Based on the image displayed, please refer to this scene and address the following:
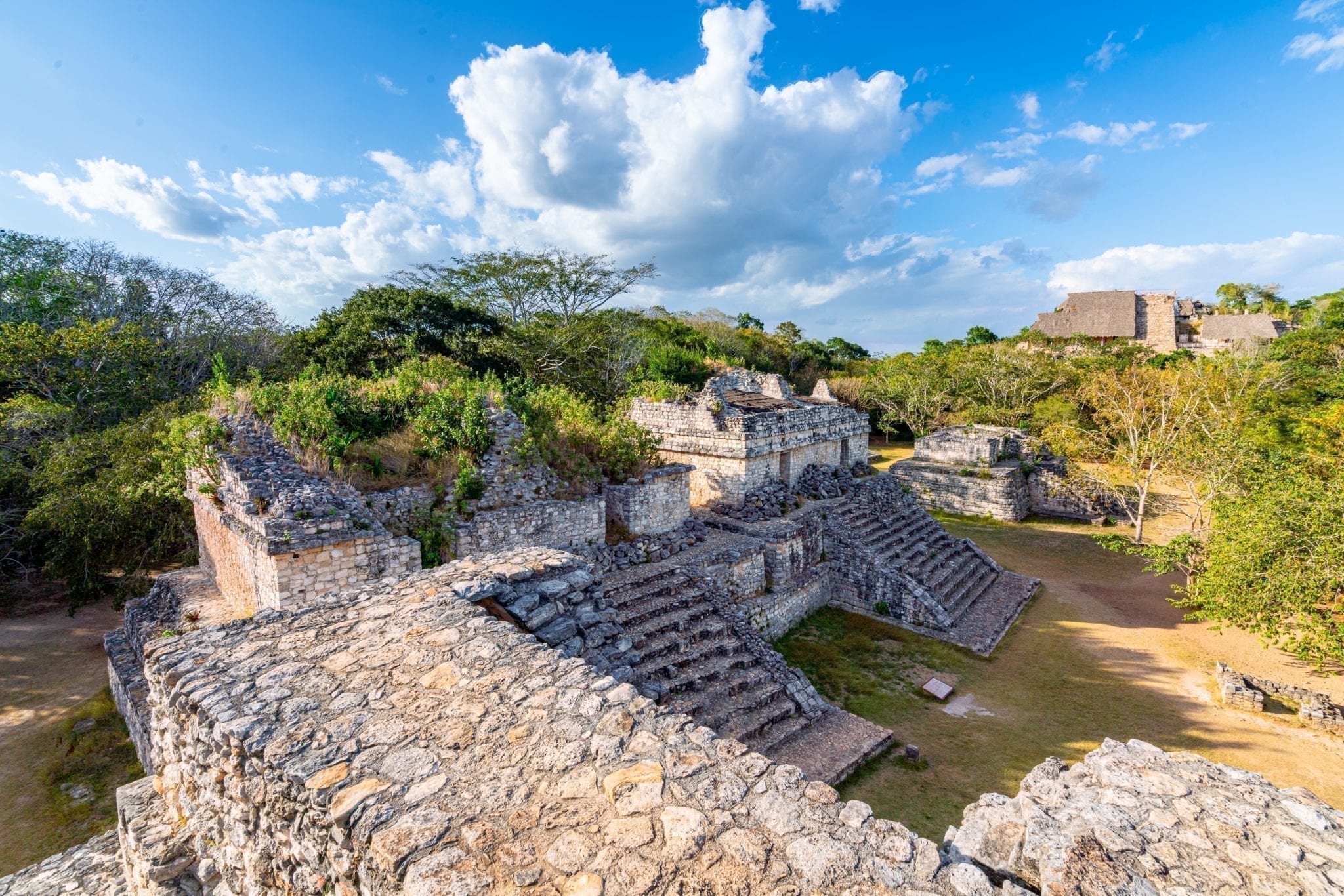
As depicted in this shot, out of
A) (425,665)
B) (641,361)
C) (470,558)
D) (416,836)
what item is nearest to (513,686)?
(425,665)

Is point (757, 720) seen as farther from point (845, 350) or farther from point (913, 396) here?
point (845, 350)

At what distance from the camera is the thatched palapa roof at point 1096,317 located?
41.8 meters

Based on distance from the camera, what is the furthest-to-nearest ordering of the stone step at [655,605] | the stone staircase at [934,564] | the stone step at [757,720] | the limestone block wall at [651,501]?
the stone staircase at [934,564], the limestone block wall at [651,501], the stone step at [655,605], the stone step at [757,720]

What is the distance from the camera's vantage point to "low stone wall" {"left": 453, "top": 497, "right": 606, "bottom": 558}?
8.33 metres

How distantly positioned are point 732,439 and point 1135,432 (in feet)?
38.9

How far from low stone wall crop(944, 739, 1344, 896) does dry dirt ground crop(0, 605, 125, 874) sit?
8448mm

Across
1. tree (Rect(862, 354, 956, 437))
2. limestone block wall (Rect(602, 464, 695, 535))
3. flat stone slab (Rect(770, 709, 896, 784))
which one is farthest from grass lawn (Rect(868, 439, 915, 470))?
flat stone slab (Rect(770, 709, 896, 784))

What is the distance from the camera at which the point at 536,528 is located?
893 cm

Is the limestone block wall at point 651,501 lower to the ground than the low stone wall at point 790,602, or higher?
higher

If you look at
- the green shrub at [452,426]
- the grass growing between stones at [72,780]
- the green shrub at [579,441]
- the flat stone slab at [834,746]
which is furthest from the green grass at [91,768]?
the flat stone slab at [834,746]

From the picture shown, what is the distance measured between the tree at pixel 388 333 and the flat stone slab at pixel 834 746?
545 inches

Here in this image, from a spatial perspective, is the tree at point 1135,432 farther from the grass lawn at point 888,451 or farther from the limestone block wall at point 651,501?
the limestone block wall at point 651,501

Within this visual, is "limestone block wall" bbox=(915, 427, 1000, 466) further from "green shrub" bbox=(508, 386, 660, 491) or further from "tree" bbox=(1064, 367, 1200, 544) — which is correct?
"green shrub" bbox=(508, 386, 660, 491)

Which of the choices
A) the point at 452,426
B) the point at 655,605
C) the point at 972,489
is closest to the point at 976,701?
the point at 655,605
